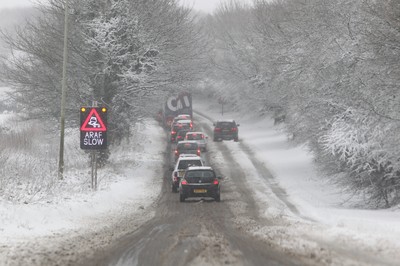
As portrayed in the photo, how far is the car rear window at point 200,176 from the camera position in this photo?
22.5 meters

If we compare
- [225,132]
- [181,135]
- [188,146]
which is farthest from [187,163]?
[225,132]

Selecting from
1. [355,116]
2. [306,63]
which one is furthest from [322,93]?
[355,116]

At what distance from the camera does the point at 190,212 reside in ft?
63.4

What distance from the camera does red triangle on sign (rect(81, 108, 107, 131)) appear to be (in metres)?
21.7

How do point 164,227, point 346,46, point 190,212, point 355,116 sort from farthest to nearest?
point 346,46 < point 355,116 < point 190,212 < point 164,227

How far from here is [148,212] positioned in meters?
19.4

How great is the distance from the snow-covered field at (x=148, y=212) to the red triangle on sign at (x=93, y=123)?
2379 millimetres

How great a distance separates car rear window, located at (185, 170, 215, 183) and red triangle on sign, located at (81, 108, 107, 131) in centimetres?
373

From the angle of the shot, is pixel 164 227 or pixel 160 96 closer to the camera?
pixel 164 227

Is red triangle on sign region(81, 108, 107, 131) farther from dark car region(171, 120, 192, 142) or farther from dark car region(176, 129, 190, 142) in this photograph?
dark car region(171, 120, 192, 142)

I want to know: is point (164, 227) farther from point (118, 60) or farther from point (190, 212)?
point (118, 60)

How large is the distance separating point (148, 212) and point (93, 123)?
14.3ft

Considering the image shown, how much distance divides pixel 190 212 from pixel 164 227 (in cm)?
411

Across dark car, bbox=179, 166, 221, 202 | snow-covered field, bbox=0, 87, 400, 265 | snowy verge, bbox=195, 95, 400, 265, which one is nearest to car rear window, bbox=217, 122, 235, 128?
snowy verge, bbox=195, 95, 400, 265
